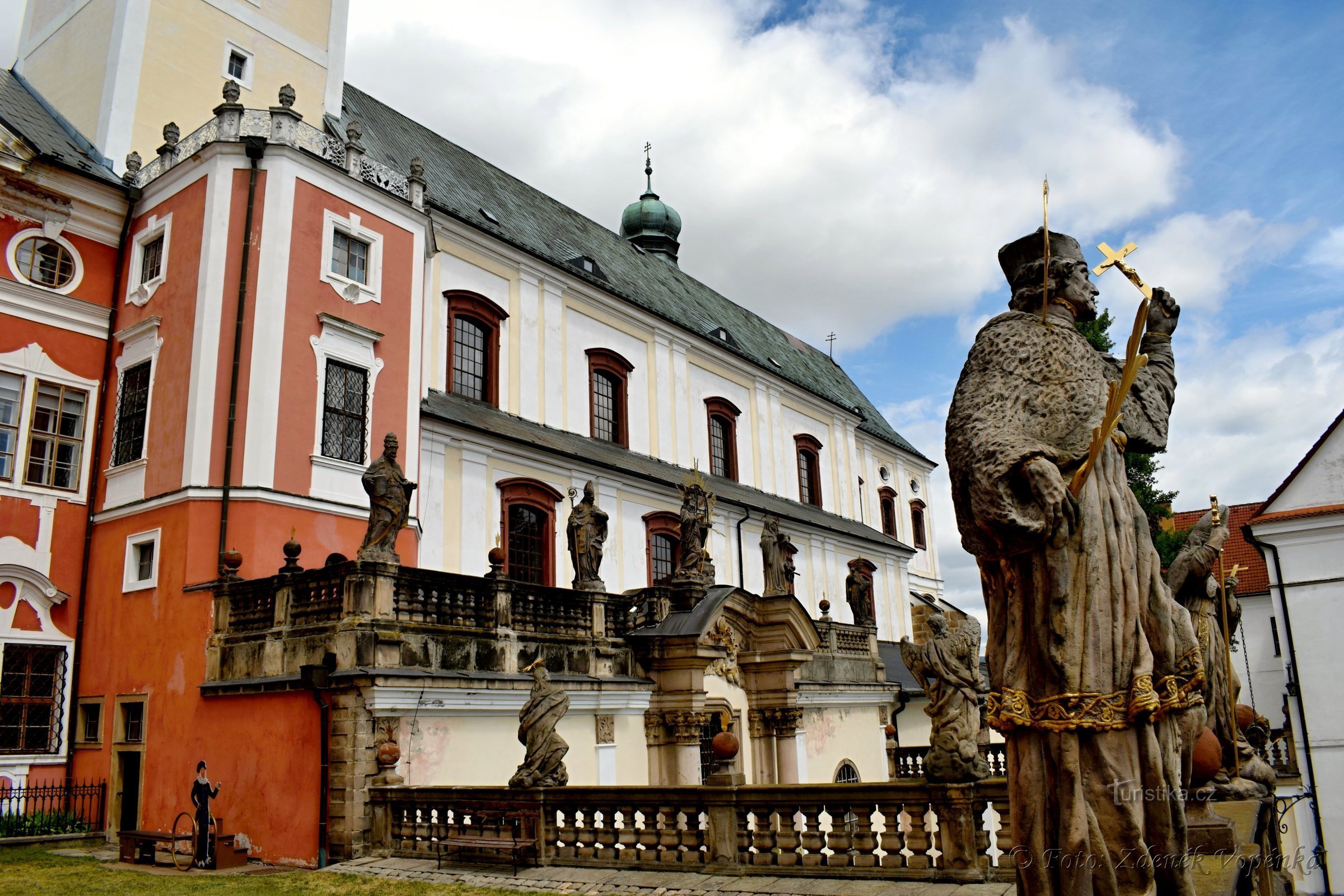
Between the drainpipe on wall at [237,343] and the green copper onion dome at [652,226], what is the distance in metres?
24.3

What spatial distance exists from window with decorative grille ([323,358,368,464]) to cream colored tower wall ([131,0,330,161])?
21.2 feet

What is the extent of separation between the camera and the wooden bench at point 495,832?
1061cm

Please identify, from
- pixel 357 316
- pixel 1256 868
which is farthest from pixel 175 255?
pixel 1256 868

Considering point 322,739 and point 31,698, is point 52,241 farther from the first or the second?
point 322,739

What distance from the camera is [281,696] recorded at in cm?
1292

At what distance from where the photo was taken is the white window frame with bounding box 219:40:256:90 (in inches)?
816

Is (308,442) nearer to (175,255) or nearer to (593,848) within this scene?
(175,255)

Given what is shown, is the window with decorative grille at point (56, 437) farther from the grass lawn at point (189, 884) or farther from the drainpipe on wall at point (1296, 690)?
the drainpipe on wall at point (1296, 690)

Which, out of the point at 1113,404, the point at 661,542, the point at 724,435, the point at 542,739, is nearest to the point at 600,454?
the point at 661,542

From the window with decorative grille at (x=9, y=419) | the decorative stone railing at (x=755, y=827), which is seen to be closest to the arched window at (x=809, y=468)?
the window with decorative grille at (x=9, y=419)

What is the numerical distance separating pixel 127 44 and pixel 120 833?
47.3 ft

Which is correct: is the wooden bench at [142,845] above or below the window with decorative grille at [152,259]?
below

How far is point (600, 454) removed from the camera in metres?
24.5

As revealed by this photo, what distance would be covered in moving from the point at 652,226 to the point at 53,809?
30668 millimetres
